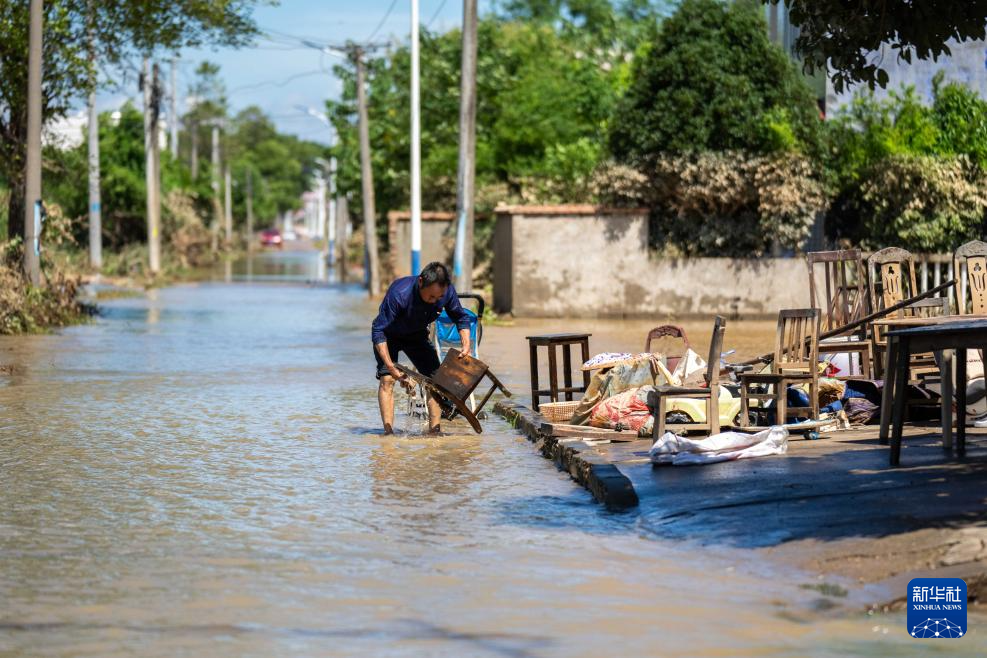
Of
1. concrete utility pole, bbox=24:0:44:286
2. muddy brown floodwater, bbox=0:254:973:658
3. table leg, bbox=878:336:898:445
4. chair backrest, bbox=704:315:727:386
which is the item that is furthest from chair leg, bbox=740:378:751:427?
concrete utility pole, bbox=24:0:44:286

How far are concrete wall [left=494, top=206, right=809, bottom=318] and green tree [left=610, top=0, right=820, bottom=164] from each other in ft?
4.75

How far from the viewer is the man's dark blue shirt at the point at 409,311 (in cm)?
1166

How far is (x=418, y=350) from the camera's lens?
39.8 ft

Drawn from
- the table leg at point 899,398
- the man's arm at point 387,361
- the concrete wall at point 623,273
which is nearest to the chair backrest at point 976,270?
the table leg at point 899,398

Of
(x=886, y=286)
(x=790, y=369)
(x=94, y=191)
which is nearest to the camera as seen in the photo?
(x=790, y=369)

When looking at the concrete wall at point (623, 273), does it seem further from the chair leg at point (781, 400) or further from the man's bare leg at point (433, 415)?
the chair leg at point (781, 400)

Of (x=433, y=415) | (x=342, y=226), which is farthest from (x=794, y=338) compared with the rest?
(x=342, y=226)

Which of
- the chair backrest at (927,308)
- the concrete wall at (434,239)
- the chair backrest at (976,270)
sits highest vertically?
the concrete wall at (434,239)

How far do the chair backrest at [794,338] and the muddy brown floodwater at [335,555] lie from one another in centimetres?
192

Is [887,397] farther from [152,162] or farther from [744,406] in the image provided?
[152,162]

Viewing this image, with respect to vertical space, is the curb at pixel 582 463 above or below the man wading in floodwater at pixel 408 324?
below

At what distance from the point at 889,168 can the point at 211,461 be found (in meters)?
16.5

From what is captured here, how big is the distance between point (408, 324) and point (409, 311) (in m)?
0.12

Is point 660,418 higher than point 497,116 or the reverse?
the reverse
